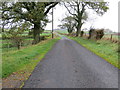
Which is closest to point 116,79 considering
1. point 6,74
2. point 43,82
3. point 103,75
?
point 103,75

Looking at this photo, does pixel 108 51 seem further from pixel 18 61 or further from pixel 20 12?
pixel 20 12

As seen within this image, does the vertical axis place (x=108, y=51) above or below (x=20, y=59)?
above

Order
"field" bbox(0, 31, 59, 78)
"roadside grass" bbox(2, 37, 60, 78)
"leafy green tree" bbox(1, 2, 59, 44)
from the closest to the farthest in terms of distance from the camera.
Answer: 1. "roadside grass" bbox(2, 37, 60, 78)
2. "field" bbox(0, 31, 59, 78)
3. "leafy green tree" bbox(1, 2, 59, 44)

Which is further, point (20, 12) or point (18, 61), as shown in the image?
point (20, 12)

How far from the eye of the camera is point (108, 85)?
4527 mm

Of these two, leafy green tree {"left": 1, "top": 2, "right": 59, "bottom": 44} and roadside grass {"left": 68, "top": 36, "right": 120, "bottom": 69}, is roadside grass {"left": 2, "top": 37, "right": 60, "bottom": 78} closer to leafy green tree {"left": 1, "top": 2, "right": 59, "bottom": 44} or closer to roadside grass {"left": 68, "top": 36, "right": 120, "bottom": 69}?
roadside grass {"left": 68, "top": 36, "right": 120, "bottom": 69}

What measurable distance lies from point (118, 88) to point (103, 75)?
4.21 ft

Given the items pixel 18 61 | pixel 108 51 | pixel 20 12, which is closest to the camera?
pixel 18 61

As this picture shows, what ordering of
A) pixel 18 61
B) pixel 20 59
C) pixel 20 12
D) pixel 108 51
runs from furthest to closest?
1. pixel 20 12
2. pixel 108 51
3. pixel 20 59
4. pixel 18 61

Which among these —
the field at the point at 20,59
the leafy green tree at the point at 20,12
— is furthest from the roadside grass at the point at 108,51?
the leafy green tree at the point at 20,12

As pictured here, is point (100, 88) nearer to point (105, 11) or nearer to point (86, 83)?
point (86, 83)

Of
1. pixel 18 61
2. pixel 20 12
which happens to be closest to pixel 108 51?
pixel 18 61

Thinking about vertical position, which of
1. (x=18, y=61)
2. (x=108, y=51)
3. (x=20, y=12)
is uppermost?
(x=20, y=12)

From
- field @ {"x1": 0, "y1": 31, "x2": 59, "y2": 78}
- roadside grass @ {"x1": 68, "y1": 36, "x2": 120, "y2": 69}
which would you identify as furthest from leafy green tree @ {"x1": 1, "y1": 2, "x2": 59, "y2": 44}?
roadside grass @ {"x1": 68, "y1": 36, "x2": 120, "y2": 69}
